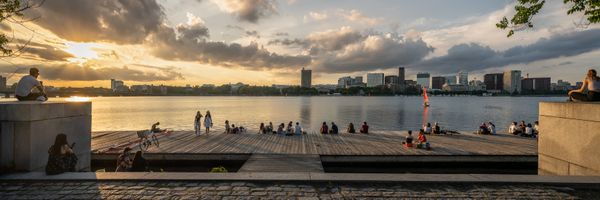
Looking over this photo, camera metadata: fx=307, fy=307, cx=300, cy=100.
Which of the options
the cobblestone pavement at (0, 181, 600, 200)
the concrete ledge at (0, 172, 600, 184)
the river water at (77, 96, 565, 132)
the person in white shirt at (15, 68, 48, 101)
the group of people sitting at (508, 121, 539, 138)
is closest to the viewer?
the cobblestone pavement at (0, 181, 600, 200)

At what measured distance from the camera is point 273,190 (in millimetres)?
6645

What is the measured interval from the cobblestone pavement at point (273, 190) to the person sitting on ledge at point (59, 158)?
45 centimetres

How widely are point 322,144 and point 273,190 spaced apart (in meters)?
12.0

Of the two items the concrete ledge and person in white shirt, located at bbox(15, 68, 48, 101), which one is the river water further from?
the concrete ledge

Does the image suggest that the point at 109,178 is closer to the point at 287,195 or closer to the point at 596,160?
the point at 287,195

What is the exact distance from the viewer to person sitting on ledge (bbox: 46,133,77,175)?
745 centimetres

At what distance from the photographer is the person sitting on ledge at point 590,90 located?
884cm

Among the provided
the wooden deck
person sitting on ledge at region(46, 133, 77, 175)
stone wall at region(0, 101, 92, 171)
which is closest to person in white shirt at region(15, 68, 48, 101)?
stone wall at region(0, 101, 92, 171)

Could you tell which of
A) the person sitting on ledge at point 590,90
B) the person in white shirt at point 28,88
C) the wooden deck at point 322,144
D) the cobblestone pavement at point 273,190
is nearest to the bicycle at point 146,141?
the wooden deck at point 322,144

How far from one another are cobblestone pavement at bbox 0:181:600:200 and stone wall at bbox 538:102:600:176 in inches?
86.4

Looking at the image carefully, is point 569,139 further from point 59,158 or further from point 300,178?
point 59,158

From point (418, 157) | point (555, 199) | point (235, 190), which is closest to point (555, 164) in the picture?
point (555, 199)

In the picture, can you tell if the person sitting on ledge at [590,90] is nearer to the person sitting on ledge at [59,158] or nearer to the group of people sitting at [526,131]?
the person sitting on ledge at [59,158]

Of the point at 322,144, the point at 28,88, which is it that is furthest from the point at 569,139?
the point at 28,88
